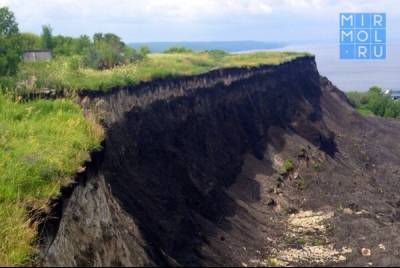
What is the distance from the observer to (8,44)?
1006 inches

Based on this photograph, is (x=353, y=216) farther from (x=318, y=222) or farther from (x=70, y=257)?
(x=70, y=257)

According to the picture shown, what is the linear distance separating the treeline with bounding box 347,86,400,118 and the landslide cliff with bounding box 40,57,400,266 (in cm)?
3141

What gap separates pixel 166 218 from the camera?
21094 mm

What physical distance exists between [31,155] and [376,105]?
3121 inches

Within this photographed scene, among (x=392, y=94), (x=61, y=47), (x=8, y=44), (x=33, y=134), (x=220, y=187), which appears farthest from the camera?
(x=392, y=94)

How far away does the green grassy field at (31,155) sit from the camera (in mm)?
10719

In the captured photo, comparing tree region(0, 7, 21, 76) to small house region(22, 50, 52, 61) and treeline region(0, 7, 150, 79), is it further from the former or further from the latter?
small house region(22, 50, 52, 61)

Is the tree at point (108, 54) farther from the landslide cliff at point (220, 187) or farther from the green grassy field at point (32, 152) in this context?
the green grassy field at point (32, 152)

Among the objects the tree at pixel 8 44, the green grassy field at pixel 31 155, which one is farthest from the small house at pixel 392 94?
the green grassy field at pixel 31 155

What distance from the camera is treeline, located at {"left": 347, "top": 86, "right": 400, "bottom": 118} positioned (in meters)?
85.7

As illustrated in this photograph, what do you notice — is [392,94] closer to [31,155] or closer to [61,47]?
[61,47]

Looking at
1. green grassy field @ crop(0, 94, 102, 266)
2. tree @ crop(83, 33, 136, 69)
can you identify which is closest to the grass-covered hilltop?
green grassy field @ crop(0, 94, 102, 266)

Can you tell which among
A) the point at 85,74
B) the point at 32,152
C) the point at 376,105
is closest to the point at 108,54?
the point at 85,74

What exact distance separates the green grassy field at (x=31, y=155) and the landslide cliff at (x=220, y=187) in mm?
475
